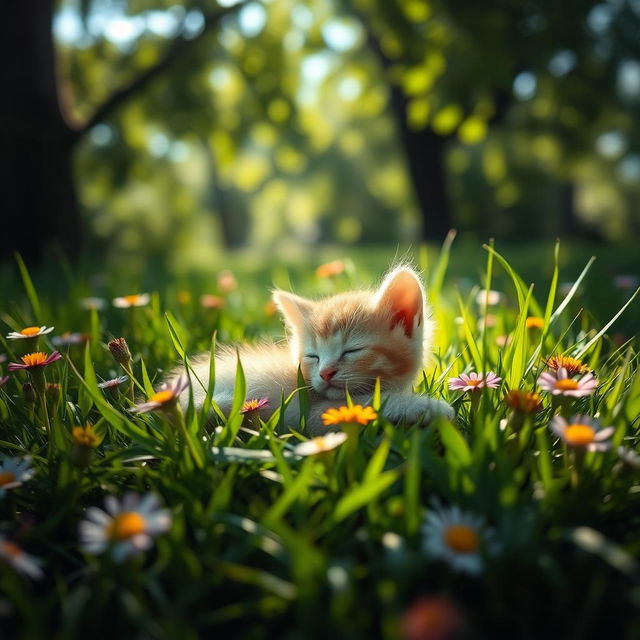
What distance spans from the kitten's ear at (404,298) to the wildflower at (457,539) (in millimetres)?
644

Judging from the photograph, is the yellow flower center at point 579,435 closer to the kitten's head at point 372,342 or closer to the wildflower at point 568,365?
the wildflower at point 568,365

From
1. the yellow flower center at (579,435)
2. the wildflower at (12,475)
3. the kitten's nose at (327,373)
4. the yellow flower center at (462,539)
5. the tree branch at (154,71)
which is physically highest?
the tree branch at (154,71)

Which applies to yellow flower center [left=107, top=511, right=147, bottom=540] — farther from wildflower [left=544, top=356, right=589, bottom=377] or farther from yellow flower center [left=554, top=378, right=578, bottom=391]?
wildflower [left=544, top=356, right=589, bottom=377]

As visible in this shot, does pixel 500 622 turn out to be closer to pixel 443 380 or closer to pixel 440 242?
pixel 443 380

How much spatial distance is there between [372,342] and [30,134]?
4.83 metres

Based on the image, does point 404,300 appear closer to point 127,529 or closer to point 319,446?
point 319,446

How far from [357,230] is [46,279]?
21.1 m

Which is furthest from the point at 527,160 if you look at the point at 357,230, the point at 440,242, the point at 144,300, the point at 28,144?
the point at 144,300

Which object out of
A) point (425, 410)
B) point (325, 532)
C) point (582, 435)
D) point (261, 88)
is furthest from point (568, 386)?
point (261, 88)

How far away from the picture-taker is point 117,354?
1.39 meters

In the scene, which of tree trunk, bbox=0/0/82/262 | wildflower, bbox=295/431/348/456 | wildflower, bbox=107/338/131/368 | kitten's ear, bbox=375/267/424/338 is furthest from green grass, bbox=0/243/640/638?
tree trunk, bbox=0/0/82/262

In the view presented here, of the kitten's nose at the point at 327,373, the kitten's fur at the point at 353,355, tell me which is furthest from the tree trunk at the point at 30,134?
the kitten's nose at the point at 327,373

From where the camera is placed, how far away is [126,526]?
2.69 ft

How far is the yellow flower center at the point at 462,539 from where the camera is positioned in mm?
783
